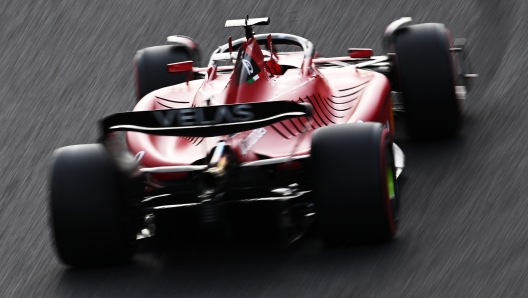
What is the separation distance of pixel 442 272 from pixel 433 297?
0.40 metres

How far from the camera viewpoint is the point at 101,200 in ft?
25.4

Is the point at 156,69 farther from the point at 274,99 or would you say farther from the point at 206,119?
the point at 206,119

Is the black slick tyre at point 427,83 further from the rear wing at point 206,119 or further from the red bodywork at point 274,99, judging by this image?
the rear wing at point 206,119

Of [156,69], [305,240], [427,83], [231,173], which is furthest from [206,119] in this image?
[156,69]

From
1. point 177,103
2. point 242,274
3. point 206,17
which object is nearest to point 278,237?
point 242,274

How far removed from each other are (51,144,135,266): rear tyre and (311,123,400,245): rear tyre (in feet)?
4.20

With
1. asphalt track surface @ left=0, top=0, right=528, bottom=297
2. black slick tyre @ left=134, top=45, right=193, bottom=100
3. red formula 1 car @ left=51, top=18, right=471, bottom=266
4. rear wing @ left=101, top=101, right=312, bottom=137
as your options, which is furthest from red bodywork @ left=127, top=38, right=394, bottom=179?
black slick tyre @ left=134, top=45, right=193, bottom=100

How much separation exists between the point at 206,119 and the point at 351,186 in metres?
1.00

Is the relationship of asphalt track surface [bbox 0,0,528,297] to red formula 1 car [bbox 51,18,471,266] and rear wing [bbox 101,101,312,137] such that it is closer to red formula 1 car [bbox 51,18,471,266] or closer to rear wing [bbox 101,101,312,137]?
red formula 1 car [bbox 51,18,471,266]

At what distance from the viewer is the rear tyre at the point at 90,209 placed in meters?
7.75

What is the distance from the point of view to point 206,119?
24.9ft

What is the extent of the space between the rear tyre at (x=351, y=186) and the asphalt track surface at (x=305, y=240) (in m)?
0.17

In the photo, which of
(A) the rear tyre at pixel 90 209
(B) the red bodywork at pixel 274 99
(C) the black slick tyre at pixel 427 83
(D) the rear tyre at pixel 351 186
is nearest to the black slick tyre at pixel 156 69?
(B) the red bodywork at pixel 274 99

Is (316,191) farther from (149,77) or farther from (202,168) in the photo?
(149,77)
